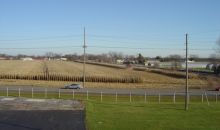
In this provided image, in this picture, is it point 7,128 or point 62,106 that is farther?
point 62,106

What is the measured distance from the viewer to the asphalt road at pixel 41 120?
21.7 meters

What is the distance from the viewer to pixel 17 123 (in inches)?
905

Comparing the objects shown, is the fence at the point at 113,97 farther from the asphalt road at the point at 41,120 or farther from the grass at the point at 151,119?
the asphalt road at the point at 41,120

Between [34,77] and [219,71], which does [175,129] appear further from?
[219,71]

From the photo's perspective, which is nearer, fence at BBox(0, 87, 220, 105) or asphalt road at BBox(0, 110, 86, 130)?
asphalt road at BBox(0, 110, 86, 130)

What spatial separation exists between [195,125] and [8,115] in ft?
40.9

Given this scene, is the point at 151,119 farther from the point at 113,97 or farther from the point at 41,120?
the point at 113,97

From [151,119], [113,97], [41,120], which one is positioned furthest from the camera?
[113,97]

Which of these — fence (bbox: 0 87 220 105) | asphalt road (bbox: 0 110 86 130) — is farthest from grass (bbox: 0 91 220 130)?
fence (bbox: 0 87 220 105)

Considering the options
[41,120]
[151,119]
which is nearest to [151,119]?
[151,119]

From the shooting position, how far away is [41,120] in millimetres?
24312

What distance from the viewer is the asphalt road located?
2170 cm

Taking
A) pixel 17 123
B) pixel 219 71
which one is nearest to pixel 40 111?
pixel 17 123

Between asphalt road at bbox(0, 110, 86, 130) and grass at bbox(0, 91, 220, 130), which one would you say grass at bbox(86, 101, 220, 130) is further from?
asphalt road at bbox(0, 110, 86, 130)
